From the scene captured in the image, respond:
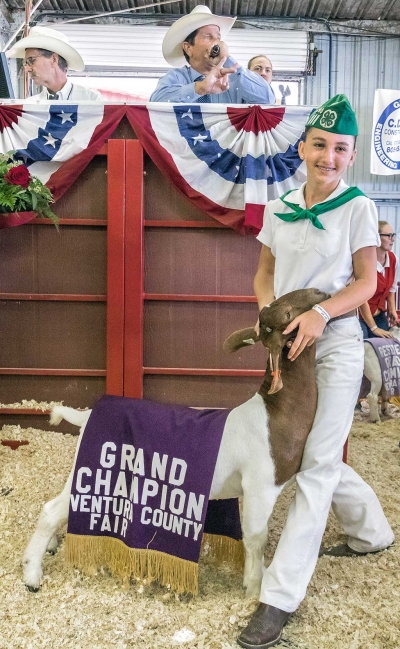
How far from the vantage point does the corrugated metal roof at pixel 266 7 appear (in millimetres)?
7469

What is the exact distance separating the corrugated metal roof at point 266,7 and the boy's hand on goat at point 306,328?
6.76 m

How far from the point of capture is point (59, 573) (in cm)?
234

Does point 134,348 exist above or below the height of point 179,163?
below

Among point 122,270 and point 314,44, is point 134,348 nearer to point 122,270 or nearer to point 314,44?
point 122,270

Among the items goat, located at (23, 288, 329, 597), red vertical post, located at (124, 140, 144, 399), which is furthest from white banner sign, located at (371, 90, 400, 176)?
goat, located at (23, 288, 329, 597)

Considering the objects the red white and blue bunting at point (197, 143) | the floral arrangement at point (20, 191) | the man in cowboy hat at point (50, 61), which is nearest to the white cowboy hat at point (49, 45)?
the man in cowboy hat at point (50, 61)

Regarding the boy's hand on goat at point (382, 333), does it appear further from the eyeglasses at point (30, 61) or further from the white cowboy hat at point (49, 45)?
the eyeglasses at point (30, 61)

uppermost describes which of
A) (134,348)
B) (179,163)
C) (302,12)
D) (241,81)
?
(302,12)

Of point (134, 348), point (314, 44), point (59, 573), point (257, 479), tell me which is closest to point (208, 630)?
point (257, 479)

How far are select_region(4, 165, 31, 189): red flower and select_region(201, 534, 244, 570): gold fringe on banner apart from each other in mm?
2038

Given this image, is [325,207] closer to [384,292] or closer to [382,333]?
[382,333]

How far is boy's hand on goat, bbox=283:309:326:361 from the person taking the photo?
1.89 m

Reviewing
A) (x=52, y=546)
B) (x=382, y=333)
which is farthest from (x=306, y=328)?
(x=382, y=333)

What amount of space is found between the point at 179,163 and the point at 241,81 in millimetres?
735
